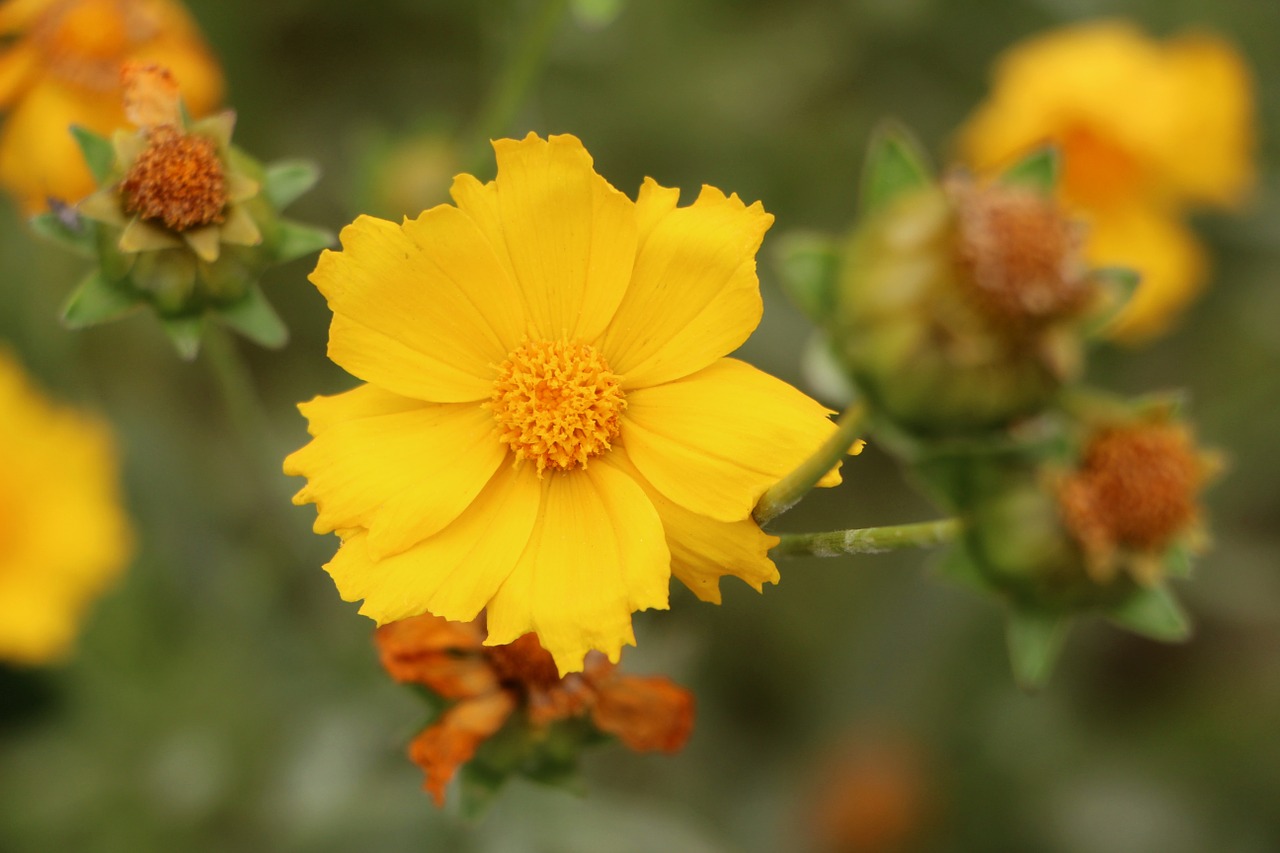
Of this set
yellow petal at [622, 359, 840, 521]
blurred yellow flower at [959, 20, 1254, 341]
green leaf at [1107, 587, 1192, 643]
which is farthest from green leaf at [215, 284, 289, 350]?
blurred yellow flower at [959, 20, 1254, 341]

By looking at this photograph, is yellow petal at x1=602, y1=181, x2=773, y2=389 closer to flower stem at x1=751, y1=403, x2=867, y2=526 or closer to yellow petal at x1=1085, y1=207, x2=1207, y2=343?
flower stem at x1=751, y1=403, x2=867, y2=526

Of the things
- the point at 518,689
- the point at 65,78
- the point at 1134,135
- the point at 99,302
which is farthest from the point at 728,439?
the point at 1134,135

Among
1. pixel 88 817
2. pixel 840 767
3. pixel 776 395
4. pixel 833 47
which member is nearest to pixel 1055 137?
pixel 833 47

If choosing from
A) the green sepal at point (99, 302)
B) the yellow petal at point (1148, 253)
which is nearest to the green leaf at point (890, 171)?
the green sepal at point (99, 302)

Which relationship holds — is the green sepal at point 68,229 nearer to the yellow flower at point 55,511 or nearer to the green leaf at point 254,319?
the green leaf at point 254,319

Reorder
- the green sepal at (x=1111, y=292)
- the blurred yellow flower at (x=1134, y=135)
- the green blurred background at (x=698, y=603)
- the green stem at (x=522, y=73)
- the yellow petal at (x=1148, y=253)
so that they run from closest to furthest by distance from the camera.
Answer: the green sepal at (x=1111, y=292) < the green stem at (x=522, y=73) < the green blurred background at (x=698, y=603) < the blurred yellow flower at (x=1134, y=135) < the yellow petal at (x=1148, y=253)

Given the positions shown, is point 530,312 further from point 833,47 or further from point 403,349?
point 833,47

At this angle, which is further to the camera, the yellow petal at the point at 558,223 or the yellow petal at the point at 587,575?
the yellow petal at the point at 558,223
